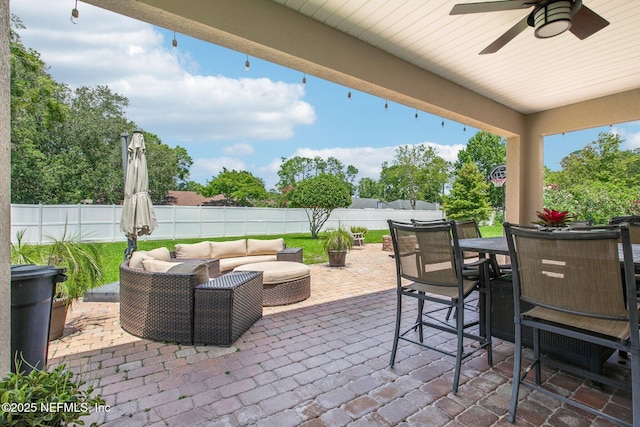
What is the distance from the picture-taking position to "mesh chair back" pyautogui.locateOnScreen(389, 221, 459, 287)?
7.19 feet

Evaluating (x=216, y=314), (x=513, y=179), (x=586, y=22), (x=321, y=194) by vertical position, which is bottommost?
(x=216, y=314)

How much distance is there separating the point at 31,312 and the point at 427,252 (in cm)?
250

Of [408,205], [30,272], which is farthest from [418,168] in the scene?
[30,272]

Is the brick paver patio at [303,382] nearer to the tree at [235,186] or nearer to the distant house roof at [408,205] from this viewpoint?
the tree at [235,186]

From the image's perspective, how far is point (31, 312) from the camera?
69.9 inches

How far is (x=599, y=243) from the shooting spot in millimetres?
1511

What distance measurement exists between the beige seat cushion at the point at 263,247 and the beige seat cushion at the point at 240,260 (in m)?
0.14

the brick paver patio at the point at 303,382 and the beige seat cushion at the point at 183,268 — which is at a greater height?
the beige seat cushion at the point at 183,268

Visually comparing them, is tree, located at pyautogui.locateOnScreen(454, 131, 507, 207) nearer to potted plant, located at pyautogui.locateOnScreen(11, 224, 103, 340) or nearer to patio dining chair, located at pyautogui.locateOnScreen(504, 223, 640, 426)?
patio dining chair, located at pyautogui.locateOnScreen(504, 223, 640, 426)

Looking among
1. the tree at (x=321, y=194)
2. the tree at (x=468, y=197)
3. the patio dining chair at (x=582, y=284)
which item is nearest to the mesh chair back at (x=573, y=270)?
the patio dining chair at (x=582, y=284)

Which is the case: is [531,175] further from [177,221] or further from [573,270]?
[177,221]

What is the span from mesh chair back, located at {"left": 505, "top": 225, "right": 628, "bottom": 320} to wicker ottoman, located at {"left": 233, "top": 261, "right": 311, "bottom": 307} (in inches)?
108

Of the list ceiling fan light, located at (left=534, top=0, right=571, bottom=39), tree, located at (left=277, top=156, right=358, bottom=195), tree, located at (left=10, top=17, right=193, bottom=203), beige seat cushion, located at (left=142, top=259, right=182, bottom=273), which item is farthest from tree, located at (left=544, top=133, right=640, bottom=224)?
tree, located at (left=277, top=156, right=358, bottom=195)

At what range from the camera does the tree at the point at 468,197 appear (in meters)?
20.2
